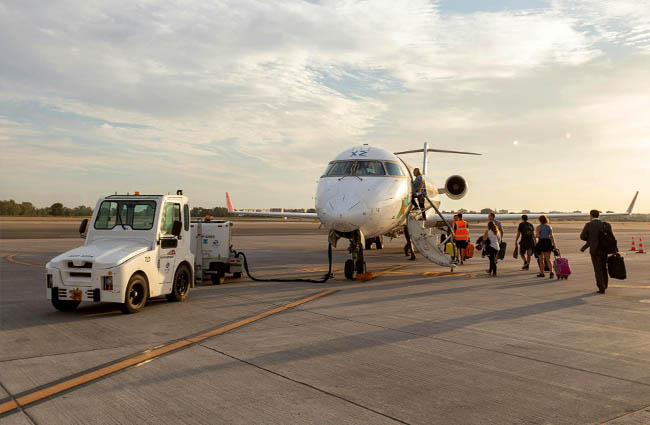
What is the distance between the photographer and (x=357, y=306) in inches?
382

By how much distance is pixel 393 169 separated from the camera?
15367 millimetres

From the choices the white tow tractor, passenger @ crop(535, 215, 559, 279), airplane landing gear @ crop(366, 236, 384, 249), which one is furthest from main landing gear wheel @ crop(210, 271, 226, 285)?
passenger @ crop(535, 215, 559, 279)

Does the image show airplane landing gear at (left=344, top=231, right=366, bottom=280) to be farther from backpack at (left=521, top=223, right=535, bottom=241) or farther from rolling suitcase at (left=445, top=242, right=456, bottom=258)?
backpack at (left=521, top=223, right=535, bottom=241)

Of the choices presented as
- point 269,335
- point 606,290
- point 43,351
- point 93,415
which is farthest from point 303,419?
point 606,290

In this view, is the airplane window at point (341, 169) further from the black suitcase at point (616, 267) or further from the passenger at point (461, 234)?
the black suitcase at point (616, 267)

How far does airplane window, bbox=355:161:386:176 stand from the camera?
14748 millimetres

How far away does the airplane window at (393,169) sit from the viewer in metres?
15.2

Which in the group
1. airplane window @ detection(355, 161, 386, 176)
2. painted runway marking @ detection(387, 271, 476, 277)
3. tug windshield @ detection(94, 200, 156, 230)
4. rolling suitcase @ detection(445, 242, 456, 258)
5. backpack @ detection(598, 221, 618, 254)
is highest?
airplane window @ detection(355, 161, 386, 176)

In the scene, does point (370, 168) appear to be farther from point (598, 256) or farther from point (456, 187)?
point (456, 187)

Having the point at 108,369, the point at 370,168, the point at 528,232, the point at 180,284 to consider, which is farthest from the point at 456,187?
the point at 108,369

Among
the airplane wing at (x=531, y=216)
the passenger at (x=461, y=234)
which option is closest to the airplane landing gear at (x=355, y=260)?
the passenger at (x=461, y=234)

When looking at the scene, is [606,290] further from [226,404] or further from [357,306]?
[226,404]

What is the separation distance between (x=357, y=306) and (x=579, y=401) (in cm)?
538

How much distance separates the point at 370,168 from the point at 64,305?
8.87m
